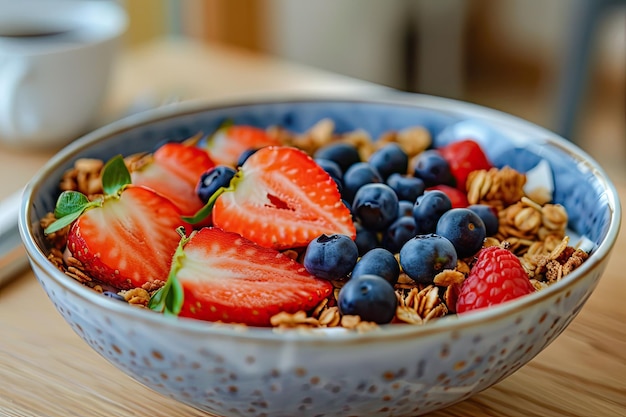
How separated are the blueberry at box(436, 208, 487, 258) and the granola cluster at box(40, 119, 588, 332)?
14 mm

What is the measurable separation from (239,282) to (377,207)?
0.14 meters

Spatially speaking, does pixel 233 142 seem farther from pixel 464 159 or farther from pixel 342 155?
pixel 464 159

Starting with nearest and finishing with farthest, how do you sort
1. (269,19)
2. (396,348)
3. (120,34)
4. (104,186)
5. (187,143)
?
(396,348), (104,186), (187,143), (120,34), (269,19)

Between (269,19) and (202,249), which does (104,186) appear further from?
(269,19)

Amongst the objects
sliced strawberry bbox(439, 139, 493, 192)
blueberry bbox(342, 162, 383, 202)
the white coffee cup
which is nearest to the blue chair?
the white coffee cup

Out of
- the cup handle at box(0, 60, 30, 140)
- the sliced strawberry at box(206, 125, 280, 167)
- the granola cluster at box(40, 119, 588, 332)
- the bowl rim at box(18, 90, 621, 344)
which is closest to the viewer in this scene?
the bowl rim at box(18, 90, 621, 344)

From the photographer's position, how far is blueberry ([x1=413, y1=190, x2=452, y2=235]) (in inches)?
24.2

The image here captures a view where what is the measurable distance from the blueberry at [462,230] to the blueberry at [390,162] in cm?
13

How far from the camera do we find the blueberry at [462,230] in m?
0.59

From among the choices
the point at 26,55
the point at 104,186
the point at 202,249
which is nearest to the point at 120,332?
the point at 202,249

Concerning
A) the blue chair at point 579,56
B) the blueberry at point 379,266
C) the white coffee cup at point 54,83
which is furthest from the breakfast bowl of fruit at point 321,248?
the blue chair at point 579,56

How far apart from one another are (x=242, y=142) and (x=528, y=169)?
0.89 feet

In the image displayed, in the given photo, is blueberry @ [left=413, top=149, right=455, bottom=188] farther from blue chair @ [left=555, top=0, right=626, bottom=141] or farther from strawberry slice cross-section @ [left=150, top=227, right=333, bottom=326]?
blue chair @ [left=555, top=0, right=626, bottom=141]

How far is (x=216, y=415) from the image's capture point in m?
0.56
